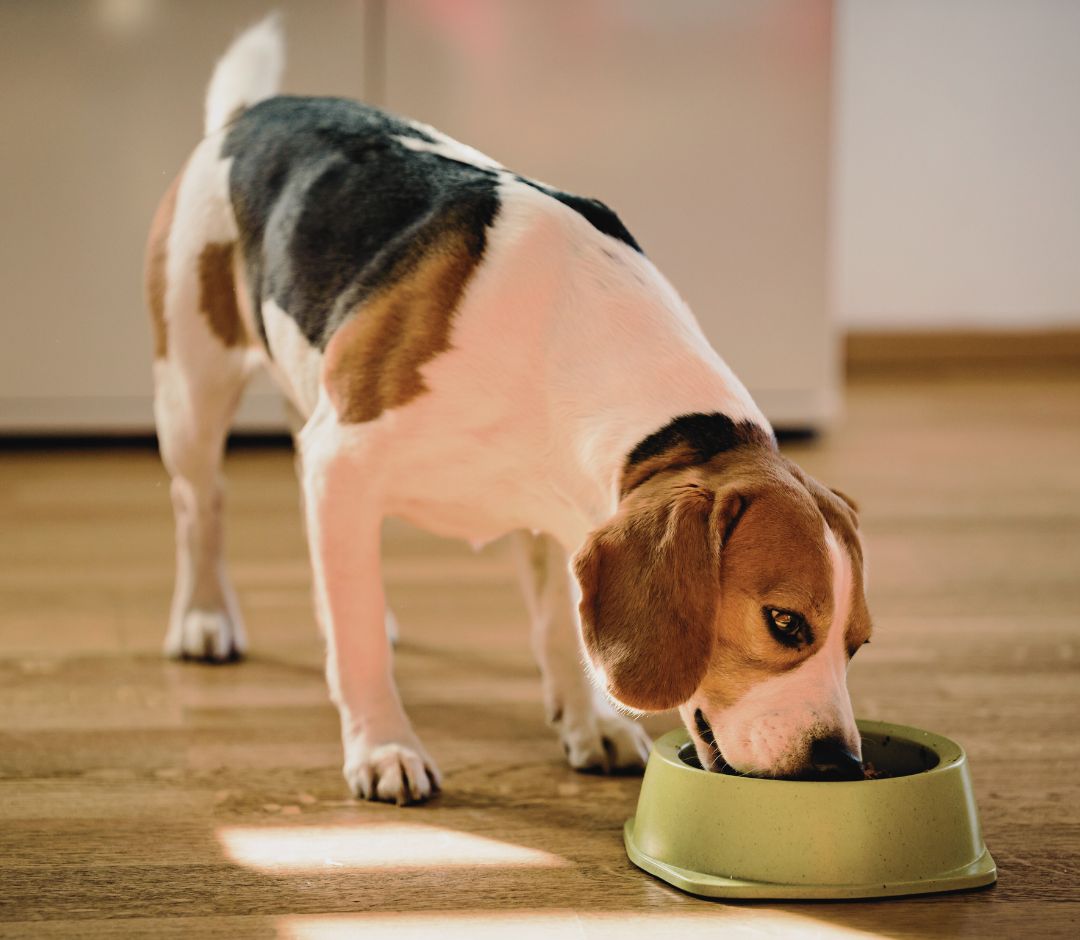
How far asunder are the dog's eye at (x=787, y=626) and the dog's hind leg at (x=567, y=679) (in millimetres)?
509

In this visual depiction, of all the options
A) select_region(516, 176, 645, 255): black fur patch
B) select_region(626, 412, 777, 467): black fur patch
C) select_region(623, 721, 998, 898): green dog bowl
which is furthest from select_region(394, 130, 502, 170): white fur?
select_region(623, 721, 998, 898): green dog bowl

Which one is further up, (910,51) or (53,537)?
(910,51)

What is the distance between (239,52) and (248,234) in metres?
0.52

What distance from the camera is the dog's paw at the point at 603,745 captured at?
6.94 feet

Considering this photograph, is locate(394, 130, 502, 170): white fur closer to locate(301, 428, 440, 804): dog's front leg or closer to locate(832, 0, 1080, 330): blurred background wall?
locate(301, 428, 440, 804): dog's front leg

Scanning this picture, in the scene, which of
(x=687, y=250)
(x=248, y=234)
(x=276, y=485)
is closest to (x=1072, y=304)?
(x=687, y=250)

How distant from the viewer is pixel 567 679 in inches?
86.9

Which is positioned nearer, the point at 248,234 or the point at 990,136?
the point at 248,234

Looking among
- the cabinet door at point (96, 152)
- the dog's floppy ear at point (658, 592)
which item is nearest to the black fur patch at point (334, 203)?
the dog's floppy ear at point (658, 592)

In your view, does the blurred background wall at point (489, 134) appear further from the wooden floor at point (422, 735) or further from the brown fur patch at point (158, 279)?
the brown fur patch at point (158, 279)

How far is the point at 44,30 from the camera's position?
13.9ft

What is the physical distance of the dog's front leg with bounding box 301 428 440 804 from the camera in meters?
2.02

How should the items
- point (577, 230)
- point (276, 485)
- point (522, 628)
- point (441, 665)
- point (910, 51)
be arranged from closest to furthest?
1. point (577, 230)
2. point (441, 665)
3. point (522, 628)
4. point (276, 485)
5. point (910, 51)

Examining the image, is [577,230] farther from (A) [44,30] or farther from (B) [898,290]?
(B) [898,290]
